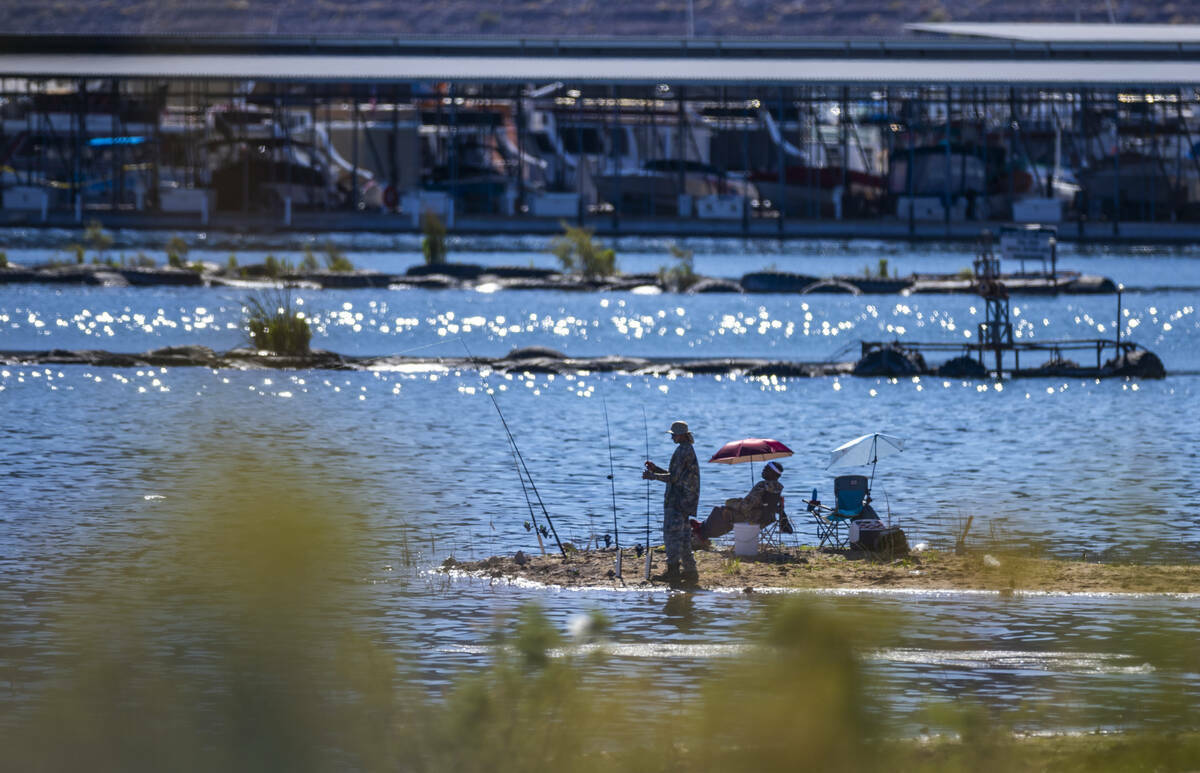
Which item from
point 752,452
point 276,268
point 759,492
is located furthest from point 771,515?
point 276,268

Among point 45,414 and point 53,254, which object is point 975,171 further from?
point 45,414

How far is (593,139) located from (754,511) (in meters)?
76.6

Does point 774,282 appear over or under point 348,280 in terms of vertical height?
under

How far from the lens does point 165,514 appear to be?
21.7 metres

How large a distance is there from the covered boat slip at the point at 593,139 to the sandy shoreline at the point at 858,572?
53.3 meters

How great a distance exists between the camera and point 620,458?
2784cm

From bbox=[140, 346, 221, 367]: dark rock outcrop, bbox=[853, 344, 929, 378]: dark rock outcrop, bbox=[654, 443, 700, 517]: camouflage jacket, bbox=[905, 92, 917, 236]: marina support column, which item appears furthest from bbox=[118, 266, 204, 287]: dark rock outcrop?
bbox=[654, 443, 700, 517]: camouflage jacket

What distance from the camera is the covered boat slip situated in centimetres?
7669

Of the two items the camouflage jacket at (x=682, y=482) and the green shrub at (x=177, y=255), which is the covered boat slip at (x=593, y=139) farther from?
the camouflage jacket at (x=682, y=482)

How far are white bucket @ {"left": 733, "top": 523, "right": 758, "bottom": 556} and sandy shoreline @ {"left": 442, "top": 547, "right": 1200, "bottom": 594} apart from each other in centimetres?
14

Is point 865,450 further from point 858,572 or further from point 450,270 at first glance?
point 450,270

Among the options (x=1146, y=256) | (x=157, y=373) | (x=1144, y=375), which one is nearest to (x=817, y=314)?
(x=1144, y=375)

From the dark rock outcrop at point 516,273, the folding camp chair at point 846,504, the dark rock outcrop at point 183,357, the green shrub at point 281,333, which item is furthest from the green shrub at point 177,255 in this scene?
the folding camp chair at point 846,504

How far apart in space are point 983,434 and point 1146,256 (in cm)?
4876
